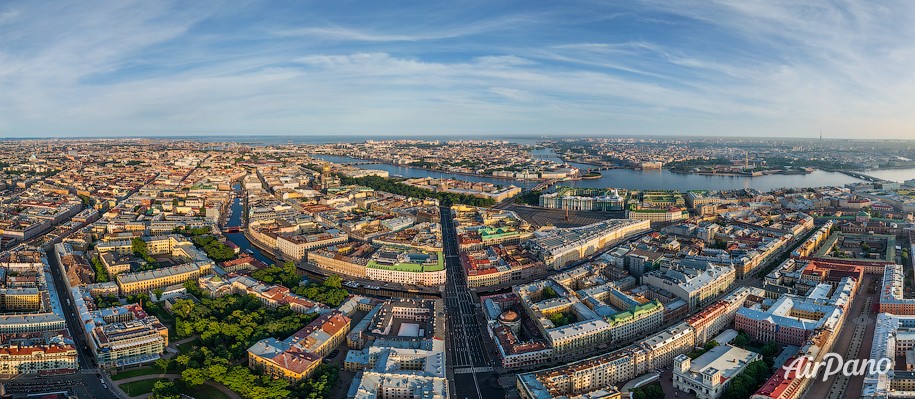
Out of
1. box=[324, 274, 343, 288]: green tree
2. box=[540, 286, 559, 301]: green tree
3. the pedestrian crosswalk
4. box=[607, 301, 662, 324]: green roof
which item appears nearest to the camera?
the pedestrian crosswalk

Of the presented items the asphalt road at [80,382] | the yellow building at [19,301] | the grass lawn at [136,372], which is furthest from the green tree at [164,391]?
the yellow building at [19,301]

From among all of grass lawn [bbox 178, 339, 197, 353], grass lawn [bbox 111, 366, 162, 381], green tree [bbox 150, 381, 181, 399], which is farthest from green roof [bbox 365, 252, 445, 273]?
green tree [bbox 150, 381, 181, 399]

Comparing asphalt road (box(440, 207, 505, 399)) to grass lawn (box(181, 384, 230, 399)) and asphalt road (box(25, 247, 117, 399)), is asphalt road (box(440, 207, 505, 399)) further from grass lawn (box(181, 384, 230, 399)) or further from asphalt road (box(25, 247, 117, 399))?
asphalt road (box(25, 247, 117, 399))

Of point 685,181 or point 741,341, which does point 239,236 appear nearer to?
point 741,341

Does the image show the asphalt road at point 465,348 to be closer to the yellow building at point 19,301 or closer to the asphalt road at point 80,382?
the asphalt road at point 80,382

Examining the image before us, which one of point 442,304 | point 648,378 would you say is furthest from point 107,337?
point 648,378

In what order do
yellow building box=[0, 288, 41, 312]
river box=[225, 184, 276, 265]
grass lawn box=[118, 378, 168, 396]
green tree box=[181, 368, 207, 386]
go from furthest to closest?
river box=[225, 184, 276, 265] < yellow building box=[0, 288, 41, 312] < green tree box=[181, 368, 207, 386] < grass lawn box=[118, 378, 168, 396]

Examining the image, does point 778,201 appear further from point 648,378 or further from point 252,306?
point 252,306
